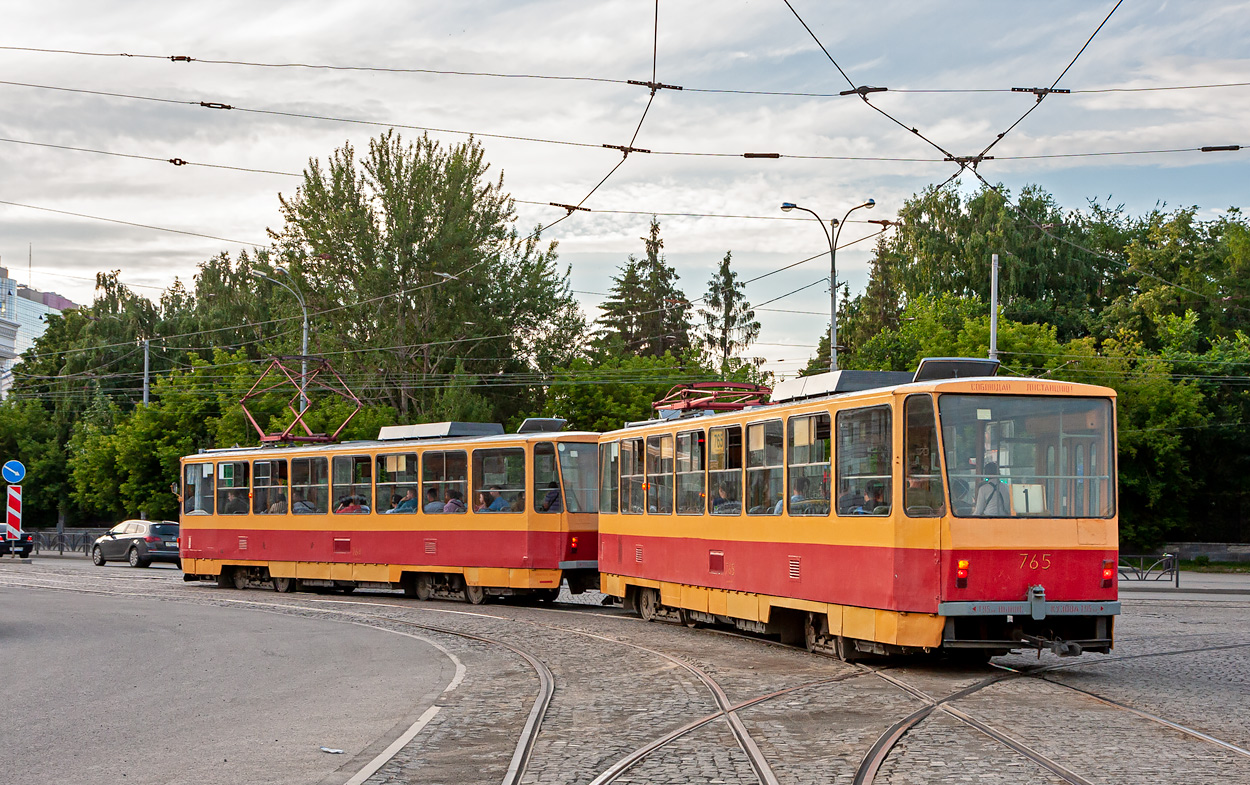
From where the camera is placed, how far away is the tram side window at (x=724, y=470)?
653 inches

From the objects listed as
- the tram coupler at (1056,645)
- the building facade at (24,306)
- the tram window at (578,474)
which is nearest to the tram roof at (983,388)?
the tram coupler at (1056,645)

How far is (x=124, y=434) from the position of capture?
52875 millimetres

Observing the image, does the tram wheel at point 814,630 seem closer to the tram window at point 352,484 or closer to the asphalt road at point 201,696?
the asphalt road at point 201,696

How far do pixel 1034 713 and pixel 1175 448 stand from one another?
122 ft

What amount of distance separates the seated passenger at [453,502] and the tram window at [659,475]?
4.93 m

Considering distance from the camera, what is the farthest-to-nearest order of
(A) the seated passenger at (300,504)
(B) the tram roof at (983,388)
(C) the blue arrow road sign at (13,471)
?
1. (C) the blue arrow road sign at (13,471)
2. (A) the seated passenger at (300,504)
3. (B) the tram roof at (983,388)

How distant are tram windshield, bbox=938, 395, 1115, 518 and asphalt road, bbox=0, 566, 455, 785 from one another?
5.05 metres

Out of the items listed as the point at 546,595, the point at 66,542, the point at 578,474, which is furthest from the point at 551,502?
the point at 66,542

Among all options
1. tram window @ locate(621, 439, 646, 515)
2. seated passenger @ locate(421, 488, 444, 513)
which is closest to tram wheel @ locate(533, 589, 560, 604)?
seated passenger @ locate(421, 488, 444, 513)

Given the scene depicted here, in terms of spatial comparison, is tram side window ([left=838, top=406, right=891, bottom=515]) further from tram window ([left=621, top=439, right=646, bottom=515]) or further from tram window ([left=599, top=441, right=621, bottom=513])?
tram window ([left=599, top=441, right=621, bottom=513])

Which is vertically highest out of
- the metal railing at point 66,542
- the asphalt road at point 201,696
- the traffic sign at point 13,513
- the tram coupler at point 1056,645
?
the traffic sign at point 13,513

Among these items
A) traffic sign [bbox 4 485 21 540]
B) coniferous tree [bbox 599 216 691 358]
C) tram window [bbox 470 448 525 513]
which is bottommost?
traffic sign [bbox 4 485 21 540]

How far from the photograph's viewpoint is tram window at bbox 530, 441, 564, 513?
22438 millimetres

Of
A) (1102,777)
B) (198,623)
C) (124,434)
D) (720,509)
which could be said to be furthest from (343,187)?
(1102,777)
